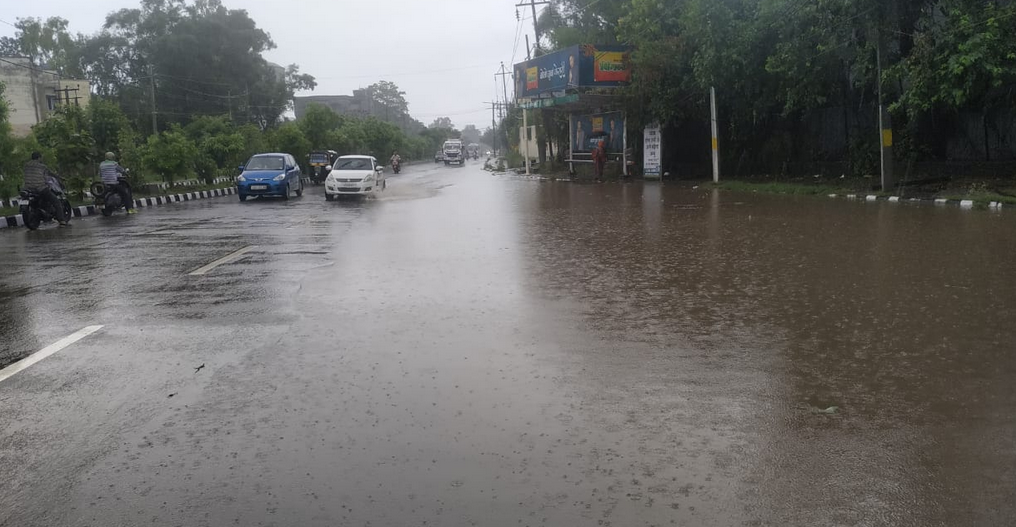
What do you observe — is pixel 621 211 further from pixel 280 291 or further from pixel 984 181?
pixel 280 291

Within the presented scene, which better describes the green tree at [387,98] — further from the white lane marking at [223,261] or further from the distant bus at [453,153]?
the white lane marking at [223,261]

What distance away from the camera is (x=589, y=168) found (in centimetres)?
4297

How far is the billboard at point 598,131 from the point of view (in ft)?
126

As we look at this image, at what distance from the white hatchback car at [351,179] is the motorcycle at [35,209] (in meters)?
9.41

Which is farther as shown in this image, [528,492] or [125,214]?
[125,214]

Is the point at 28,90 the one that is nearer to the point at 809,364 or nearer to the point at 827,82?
the point at 827,82

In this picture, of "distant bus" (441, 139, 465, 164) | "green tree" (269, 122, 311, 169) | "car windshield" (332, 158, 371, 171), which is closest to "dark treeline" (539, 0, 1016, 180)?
"car windshield" (332, 158, 371, 171)

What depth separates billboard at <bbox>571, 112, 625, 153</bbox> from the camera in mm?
38406

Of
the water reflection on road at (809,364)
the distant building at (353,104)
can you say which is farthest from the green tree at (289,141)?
the distant building at (353,104)

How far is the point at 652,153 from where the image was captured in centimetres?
3397

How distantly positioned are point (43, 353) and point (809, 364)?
581 centimetres

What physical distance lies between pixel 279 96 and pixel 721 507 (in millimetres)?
76584

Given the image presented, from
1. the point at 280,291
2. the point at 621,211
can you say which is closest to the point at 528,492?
the point at 280,291

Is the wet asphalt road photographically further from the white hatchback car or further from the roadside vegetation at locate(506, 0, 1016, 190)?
the white hatchback car
